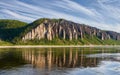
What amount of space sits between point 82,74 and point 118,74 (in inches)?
431

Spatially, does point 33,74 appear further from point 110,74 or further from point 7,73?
point 110,74

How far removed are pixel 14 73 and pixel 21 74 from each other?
2.72 metres

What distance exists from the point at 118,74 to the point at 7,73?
103 feet

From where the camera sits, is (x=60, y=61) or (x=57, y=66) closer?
(x=57, y=66)

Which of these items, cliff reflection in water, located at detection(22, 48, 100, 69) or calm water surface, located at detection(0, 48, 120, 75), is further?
cliff reflection in water, located at detection(22, 48, 100, 69)

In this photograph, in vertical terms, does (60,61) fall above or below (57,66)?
below

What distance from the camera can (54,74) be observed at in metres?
64.2

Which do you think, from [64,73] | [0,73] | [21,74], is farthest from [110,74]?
[0,73]

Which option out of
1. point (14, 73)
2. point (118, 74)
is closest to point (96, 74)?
point (118, 74)

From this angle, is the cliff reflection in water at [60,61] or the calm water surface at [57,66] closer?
the calm water surface at [57,66]

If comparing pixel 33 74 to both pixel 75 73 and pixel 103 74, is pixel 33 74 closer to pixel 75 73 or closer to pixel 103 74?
pixel 75 73

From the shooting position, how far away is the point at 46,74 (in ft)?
210

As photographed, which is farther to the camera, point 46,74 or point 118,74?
point 118,74

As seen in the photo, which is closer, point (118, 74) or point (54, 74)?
point (54, 74)
